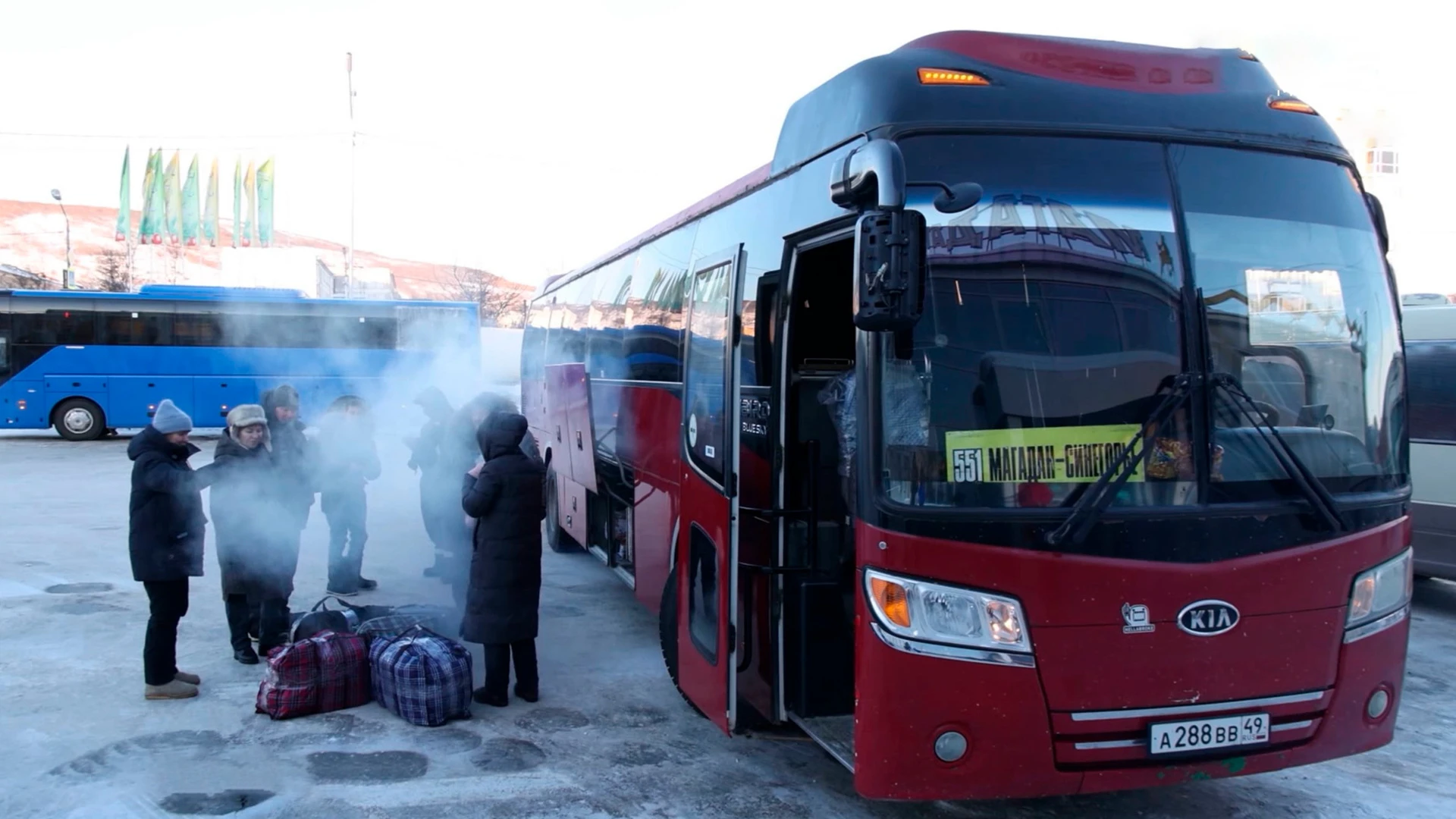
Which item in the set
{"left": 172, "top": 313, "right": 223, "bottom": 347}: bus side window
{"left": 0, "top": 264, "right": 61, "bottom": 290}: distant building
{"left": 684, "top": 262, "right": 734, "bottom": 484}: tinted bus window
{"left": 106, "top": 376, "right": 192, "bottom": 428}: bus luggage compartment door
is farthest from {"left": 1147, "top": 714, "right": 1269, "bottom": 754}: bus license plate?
{"left": 0, "top": 264, "right": 61, "bottom": 290}: distant building

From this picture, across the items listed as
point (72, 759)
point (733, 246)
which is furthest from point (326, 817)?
point (733, 246)

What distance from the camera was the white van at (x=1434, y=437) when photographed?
332 inches

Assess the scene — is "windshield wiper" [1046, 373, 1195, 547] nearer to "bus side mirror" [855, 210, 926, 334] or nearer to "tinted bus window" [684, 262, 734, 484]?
"bus side mirror" [855, 210, 926, 334]

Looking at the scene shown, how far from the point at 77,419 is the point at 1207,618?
2635 cm

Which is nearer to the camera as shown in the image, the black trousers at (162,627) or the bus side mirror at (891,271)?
the bus side mirror at (891,271)

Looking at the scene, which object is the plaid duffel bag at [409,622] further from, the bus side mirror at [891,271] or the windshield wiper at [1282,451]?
the windshield wiper at [1282,451]

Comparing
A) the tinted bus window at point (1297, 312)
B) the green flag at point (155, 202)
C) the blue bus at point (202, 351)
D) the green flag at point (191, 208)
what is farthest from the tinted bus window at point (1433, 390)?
the green flag at point (155, 202)

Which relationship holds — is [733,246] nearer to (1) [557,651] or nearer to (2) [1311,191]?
(2) [1311,191]

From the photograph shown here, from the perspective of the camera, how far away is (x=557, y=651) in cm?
728

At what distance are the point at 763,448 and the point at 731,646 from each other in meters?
0.93

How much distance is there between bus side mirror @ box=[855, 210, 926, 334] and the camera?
3.43 meters

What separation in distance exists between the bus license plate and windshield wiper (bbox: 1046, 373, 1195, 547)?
813mm

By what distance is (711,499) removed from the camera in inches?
200

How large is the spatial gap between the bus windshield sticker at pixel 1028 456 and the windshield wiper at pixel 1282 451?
46cm
